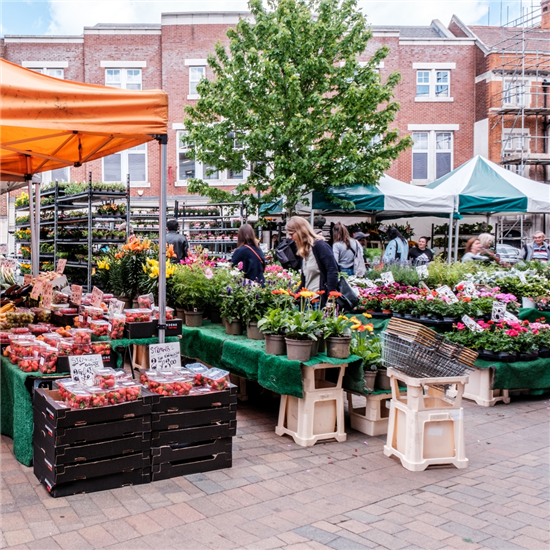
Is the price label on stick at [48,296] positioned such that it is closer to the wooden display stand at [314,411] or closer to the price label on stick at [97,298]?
the price label on stick at [97,298]

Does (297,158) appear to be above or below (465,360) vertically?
above

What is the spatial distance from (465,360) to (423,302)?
2280 mm

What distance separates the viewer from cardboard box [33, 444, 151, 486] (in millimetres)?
3350

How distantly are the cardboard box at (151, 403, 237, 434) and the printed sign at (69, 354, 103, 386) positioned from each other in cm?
52

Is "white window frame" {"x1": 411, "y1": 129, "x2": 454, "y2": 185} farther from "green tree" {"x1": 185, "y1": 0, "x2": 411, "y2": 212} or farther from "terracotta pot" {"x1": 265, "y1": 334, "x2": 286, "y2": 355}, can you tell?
"terracotta pot" {"x1": 265, "y1": 334, "x2": 286, "y2": 355}

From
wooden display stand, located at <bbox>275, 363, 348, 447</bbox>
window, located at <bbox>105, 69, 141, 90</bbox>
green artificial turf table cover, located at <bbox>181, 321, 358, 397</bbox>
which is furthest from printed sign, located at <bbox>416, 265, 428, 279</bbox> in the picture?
window, located at <bbox>105, 69, 141, 90</bbox>

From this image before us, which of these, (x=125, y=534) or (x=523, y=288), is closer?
(x=125, y=534)

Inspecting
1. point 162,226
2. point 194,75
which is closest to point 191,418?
point 162,226

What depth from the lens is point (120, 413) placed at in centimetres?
353

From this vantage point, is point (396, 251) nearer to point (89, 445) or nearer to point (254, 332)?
point (254, 332)

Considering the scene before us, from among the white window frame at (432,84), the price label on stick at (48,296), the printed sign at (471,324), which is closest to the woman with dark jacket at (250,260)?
the price label on stick at (48,296)

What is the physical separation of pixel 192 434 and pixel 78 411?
2.63ft

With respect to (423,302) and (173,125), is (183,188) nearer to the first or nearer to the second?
(173,125)

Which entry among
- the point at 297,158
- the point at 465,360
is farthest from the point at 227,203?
the point at 465,360
